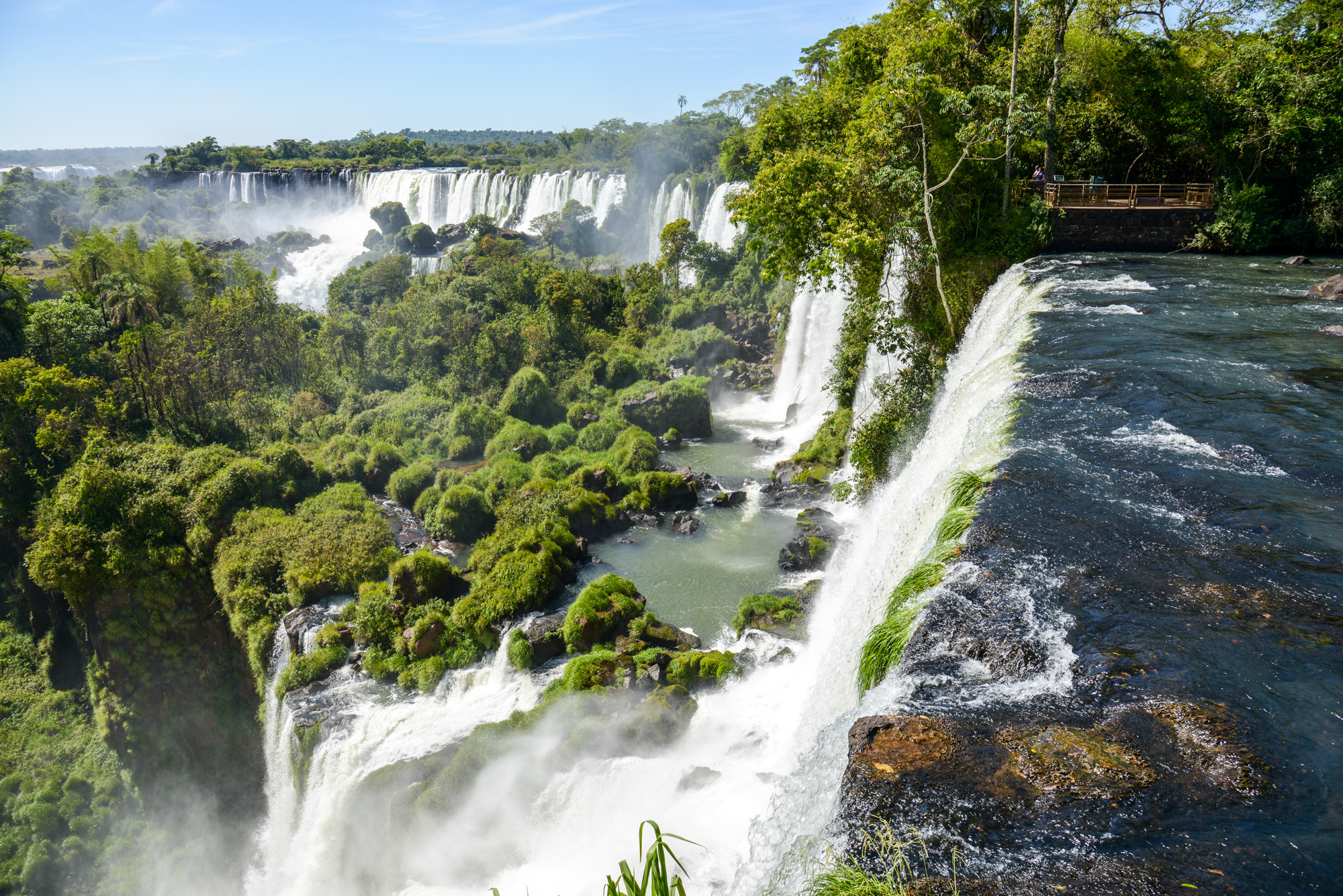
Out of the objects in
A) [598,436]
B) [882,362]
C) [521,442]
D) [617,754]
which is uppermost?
[882,362]

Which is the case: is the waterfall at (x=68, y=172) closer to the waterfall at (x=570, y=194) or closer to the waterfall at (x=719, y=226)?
the waterfall at (x=570, y=194)

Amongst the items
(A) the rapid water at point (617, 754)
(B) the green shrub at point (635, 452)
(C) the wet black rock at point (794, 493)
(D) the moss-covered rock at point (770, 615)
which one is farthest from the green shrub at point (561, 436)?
(D) the moss-covered rock at point (770, 615)

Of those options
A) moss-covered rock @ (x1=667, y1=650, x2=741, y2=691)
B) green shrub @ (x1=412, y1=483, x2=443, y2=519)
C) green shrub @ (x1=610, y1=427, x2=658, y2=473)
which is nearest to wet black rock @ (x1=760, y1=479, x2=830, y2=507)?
green shrub @ (x1=610, y1=427, x2=658, y2=473)

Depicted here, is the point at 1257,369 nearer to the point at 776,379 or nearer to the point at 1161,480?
the point at 1161,480

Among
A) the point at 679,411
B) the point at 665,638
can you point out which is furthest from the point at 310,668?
the point at 679,411

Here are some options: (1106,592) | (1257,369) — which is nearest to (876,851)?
(1106,592)

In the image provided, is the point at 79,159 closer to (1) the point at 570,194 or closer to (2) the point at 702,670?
(1) the point at 570,194
